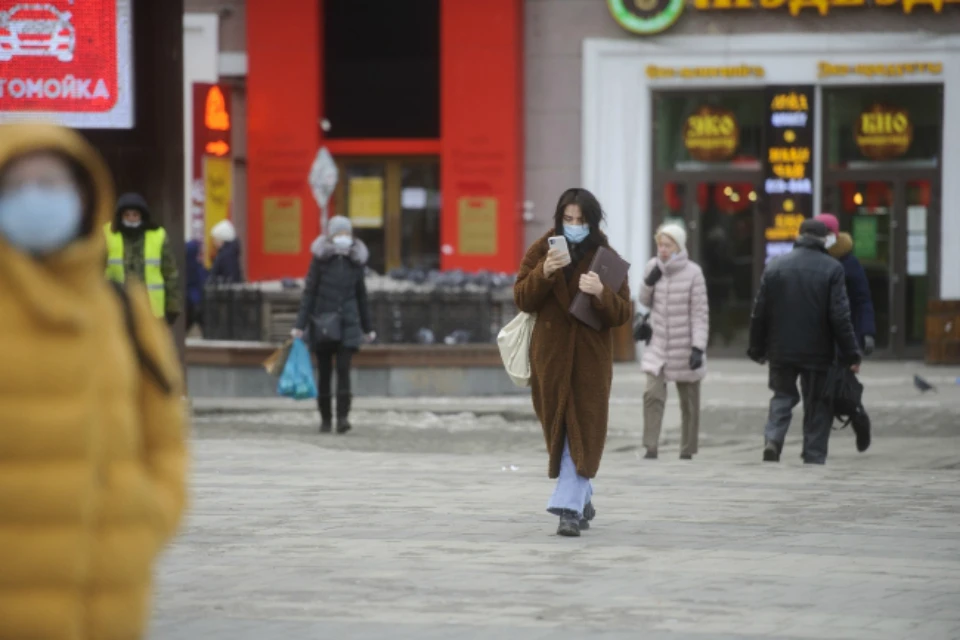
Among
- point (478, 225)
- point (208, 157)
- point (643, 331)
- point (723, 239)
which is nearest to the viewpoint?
point (643, 331)

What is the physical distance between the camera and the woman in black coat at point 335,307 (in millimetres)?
16703

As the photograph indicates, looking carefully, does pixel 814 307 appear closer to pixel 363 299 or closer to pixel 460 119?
pixel 363 299

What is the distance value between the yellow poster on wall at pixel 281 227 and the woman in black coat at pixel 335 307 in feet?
38.4

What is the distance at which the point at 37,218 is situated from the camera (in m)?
4.03

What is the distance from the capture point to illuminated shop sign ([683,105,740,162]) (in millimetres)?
26734

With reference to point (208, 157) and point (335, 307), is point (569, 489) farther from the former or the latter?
point (208, 157)

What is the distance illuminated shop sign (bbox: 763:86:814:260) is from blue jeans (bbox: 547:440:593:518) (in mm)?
17061

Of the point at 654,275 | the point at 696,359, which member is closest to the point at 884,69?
the point at 654,275

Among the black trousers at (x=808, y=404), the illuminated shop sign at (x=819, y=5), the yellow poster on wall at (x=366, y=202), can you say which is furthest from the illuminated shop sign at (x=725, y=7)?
the black trousers at (x=808, y=404)

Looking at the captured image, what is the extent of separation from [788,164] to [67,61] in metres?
12.6

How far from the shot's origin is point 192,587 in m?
7.95

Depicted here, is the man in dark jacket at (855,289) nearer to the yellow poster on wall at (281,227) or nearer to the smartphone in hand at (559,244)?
the smartphone in hand at (559,244)

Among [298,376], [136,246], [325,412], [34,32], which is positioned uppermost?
[34,32]

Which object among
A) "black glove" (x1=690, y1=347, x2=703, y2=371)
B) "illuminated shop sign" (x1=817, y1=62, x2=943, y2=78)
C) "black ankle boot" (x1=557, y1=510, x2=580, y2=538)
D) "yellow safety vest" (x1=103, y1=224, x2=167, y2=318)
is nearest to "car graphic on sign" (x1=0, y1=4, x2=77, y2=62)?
"yellow safety vest" (x1=103, y1=224, x2=167, y2=318)
